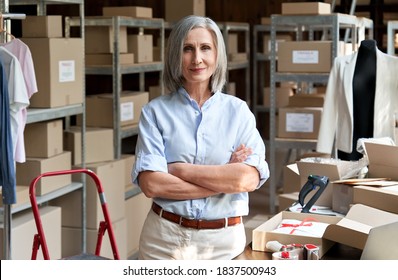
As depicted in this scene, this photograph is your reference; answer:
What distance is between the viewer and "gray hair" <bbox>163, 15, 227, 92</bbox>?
2537mm

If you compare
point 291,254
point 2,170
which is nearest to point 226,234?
point 291,254

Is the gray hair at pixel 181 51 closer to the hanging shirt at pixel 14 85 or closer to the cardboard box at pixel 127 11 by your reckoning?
the hanging shirt at pixel 14 85

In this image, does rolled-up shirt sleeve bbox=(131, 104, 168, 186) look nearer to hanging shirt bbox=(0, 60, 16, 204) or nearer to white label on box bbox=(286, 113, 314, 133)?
hanging shirt bbox=(0, 60, 16, 204)

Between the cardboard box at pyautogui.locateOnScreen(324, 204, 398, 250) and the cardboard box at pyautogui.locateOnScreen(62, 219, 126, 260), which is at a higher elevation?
the cardboard box at pyautogui.locateOnScreen(324, 204, 398, 250)

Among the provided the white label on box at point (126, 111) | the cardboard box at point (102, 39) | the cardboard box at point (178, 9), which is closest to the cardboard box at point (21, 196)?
the white label on box at point (126, 111)

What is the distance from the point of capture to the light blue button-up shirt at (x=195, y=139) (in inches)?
100

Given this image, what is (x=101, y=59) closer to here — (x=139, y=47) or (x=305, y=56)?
(x=139, y=47)

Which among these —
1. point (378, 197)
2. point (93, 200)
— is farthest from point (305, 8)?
point (378, 197)

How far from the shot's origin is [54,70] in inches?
179

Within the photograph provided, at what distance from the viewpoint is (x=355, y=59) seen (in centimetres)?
489

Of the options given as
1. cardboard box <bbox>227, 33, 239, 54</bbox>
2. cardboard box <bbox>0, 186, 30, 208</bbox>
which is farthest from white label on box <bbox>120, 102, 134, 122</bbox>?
cardboard box <bbox>227, 33, 239, 54</bbox>

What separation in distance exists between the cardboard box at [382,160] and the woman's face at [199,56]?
94 cm

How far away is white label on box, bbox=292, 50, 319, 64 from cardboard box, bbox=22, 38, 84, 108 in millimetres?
1930

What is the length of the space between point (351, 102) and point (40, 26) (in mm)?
2006
